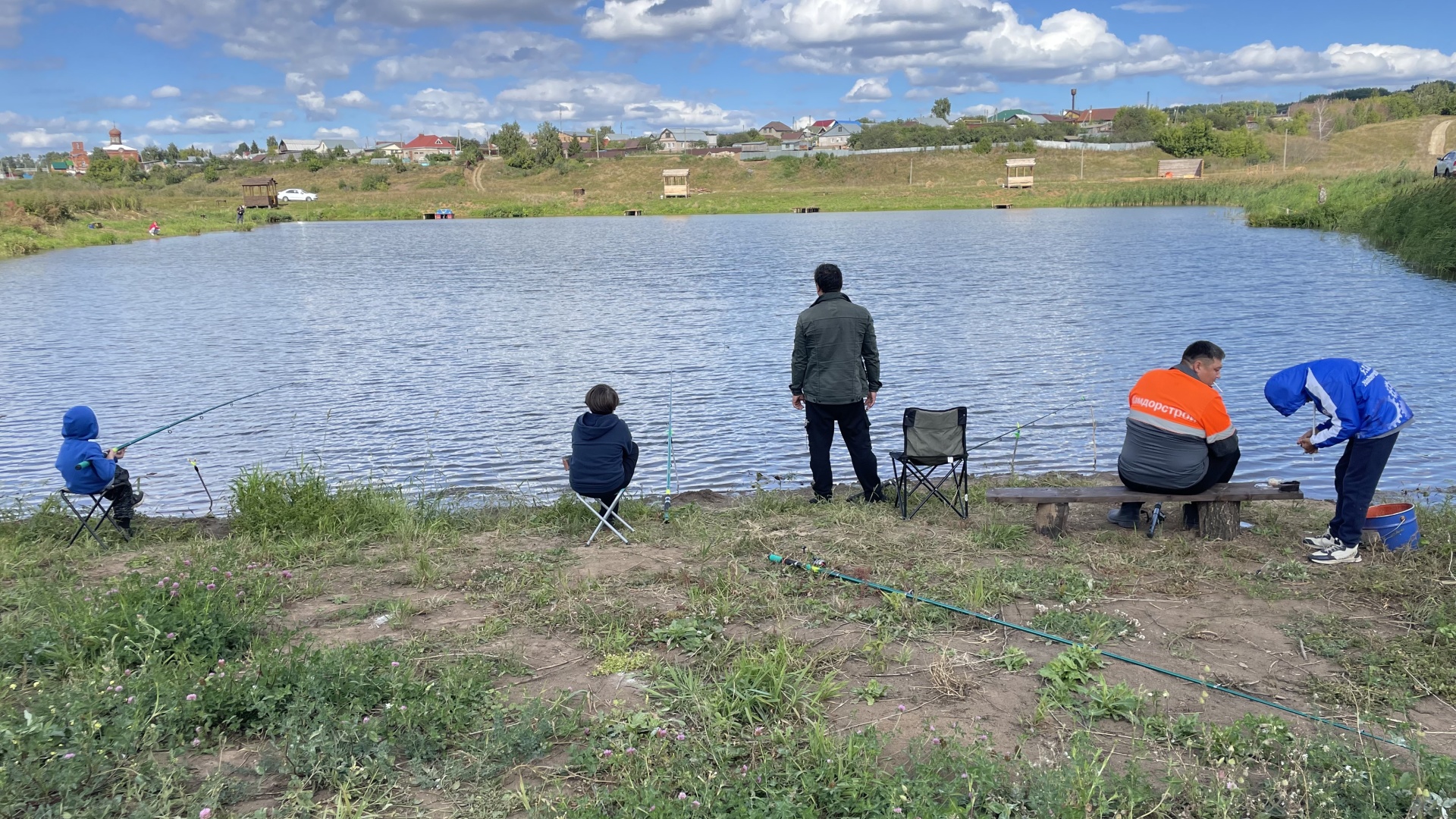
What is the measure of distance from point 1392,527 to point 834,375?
3880 millimetres

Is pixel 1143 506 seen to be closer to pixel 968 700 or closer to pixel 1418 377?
pixel 968 700

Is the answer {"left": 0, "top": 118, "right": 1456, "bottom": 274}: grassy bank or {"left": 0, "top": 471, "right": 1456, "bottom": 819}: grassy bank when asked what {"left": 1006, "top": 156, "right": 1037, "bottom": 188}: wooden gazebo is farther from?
{"left": 0, "top": 471, "right": 1456, "bottom": 819}: grassy bank

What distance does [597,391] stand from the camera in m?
7.29

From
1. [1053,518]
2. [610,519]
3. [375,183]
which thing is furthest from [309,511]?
[375,183]

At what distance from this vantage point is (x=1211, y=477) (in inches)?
268

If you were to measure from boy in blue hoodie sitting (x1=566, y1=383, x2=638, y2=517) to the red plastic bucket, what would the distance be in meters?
4.92

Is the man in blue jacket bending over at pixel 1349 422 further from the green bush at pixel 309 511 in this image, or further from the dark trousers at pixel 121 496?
the dark trousers at pixel 121 496

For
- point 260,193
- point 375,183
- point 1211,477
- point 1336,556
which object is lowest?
point 1336,556

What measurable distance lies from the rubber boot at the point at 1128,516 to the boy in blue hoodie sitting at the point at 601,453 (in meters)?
3.56

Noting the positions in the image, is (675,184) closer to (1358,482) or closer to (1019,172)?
(1019,172)

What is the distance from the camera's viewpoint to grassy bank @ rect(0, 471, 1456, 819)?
369 centimetres

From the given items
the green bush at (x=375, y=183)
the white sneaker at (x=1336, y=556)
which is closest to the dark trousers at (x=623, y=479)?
the white sneaker at (x=1336, y=556)

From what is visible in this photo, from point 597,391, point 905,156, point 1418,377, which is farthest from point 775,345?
point 905,156

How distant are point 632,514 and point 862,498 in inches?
76.4
